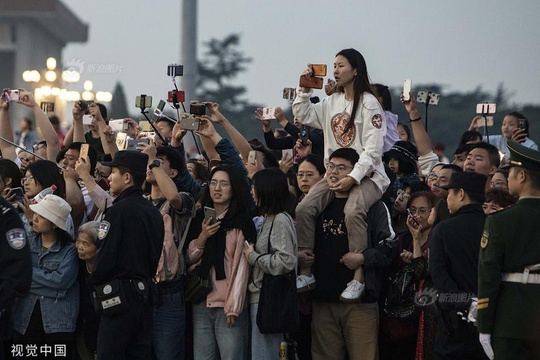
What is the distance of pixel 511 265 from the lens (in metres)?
6.65

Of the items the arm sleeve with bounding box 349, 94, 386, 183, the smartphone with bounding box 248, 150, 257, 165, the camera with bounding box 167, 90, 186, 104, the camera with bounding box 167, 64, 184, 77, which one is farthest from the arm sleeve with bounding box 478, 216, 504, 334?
the camera with bounding box 167, 64, 184, 77

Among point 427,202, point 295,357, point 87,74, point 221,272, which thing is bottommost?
point 295,357

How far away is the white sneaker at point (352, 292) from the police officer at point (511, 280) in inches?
64.0

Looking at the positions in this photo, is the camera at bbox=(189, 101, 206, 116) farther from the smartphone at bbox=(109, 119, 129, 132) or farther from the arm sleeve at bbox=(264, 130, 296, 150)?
the smartphone at bbox=(109, 119, 129, 132)

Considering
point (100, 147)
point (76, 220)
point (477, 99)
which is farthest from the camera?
point (477, 99)

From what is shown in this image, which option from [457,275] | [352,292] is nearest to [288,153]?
[352,292]

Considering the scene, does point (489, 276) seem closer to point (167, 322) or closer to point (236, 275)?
point (236, 275)

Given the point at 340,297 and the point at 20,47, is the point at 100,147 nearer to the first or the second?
the point at 340,297

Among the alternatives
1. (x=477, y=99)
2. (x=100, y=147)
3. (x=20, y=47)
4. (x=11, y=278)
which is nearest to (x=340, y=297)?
(x=11, y=278)

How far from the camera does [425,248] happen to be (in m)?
8.38

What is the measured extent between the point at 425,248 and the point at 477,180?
0.89 metres

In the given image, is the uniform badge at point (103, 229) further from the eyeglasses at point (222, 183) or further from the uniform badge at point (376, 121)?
the uniform badge at point (376, 121)

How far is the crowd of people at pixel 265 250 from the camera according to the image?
780 centimetres

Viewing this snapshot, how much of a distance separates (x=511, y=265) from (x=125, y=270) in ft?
9.08
